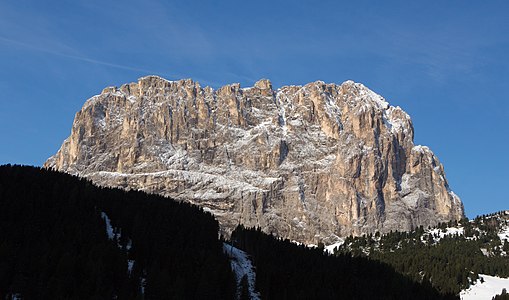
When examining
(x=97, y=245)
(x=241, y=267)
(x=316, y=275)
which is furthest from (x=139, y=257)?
(x=316, y=275)

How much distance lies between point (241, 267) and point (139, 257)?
27.5 m

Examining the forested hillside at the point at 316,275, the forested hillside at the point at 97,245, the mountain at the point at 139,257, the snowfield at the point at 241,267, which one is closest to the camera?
the forested hillside at the point at 97,245

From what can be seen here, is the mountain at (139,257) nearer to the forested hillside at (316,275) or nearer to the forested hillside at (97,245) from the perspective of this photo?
the forested hillside at (97,245)

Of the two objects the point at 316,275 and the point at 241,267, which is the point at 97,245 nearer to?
the point at 241,267

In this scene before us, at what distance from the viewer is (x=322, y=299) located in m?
145

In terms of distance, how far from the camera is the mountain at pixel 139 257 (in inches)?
4776

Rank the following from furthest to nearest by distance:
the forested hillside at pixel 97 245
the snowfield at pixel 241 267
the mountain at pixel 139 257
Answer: the snowfield at pixel 241 267 < the mountain at pixel 139 257 < the forested hillside at pixel 97 245

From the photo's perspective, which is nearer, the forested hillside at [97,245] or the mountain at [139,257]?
the forested hillside at [97,245]

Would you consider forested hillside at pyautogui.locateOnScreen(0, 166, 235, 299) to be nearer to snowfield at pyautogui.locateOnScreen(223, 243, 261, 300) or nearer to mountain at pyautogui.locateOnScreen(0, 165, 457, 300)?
mountain at pyautogui.locateOnScreen(0, 165, 457, 300)

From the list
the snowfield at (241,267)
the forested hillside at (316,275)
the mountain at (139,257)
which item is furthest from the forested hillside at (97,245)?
the forested hillside at (316,275)

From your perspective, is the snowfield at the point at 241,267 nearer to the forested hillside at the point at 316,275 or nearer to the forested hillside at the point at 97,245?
the forested hillside at the point at 316,275

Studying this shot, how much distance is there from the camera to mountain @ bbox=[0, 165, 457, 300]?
121312mm

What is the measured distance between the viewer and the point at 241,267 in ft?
514

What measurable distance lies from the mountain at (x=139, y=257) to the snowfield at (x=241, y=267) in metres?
0.34
